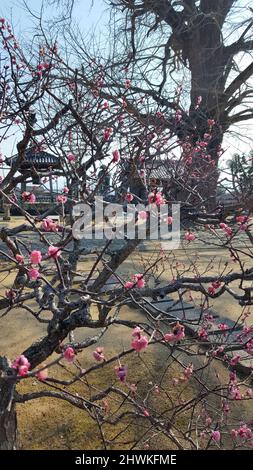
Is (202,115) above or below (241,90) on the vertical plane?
below

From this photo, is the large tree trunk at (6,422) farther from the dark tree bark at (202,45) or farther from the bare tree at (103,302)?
the dark tree bark at (202,45)

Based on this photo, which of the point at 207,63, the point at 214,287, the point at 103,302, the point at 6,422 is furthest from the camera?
the point at 207,63

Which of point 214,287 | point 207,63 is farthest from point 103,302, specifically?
point 207,63

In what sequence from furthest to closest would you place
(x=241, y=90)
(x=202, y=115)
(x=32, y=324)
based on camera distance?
(x=241, y=90)
(x=202, y=115)
(x=32, y=324)

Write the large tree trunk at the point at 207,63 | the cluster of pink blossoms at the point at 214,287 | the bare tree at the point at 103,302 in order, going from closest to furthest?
the bare tree at the point at 103,302, the cluster of pink blossoms at the point at 214,287, the large tree trunk at the point at 207,63

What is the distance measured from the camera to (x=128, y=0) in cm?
923

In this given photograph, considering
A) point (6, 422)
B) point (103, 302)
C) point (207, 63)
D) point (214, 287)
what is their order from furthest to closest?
point (207, 63) → point (214, 287) → point (6, 422) → point (103, 302)

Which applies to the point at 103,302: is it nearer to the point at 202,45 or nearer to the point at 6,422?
the point at 6,422

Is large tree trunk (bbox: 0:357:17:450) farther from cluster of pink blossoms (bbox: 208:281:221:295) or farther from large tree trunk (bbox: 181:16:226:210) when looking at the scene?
large tree trunk (bbox: 181:16:226:210)

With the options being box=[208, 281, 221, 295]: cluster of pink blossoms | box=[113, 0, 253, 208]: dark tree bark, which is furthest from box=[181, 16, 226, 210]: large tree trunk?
box=[208, 281, 221, 295]: cluster of pink blossoms

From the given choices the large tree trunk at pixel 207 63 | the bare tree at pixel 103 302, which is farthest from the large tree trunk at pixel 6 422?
the large tree trunk at pixel 207 63
